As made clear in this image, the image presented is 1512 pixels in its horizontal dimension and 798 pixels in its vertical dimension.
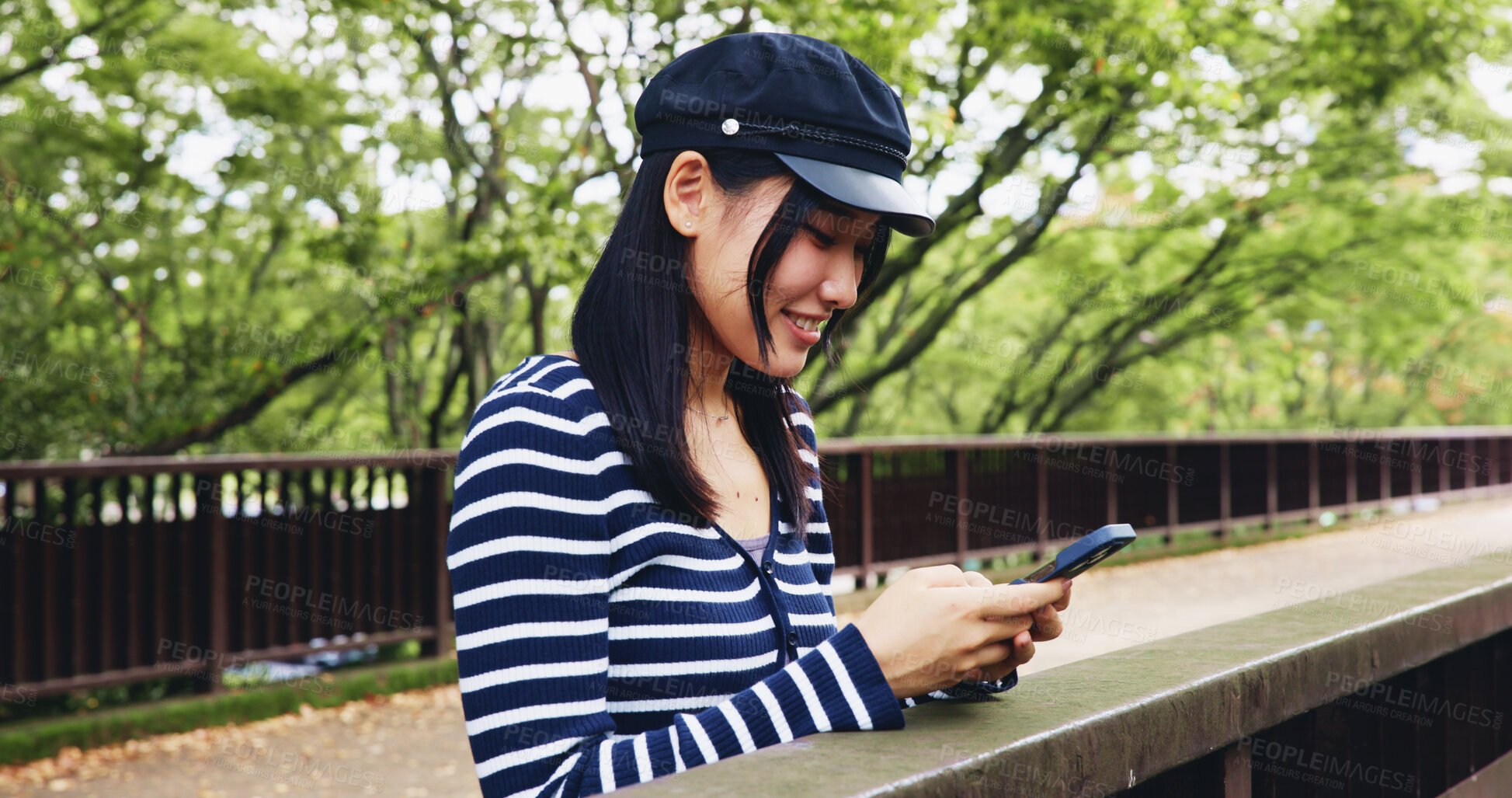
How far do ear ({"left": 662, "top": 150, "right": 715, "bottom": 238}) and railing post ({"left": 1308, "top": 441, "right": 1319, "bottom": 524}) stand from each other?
16894mm

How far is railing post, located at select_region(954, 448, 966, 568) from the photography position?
35.0ft

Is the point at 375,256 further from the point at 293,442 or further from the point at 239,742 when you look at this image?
the point at 239,742

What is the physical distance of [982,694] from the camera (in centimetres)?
145

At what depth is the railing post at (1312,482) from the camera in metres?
16.4

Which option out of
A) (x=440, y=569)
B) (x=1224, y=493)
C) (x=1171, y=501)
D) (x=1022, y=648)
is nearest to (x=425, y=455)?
(x=440, y=569)

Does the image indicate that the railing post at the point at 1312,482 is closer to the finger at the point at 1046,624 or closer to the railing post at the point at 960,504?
the railing post at the point at 960,504

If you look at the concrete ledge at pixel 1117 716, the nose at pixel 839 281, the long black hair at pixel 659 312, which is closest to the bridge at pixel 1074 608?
the concrete ledge at pixel 1117 716

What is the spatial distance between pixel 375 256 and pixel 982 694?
8.14 m

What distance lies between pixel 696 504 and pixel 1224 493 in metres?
14.5

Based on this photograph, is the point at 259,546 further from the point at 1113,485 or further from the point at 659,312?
the point at 1113,485

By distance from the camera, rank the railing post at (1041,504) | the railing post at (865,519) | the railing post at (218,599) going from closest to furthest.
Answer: the railing post at (218,599), the railing post at (865,519), the railing post at (1041,504)

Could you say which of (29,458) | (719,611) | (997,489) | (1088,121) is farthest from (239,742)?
(1088,121)

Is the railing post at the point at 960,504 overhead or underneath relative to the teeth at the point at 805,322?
underneath

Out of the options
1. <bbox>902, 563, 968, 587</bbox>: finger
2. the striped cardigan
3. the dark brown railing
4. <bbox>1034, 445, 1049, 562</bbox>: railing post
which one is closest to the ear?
the striped cardigan
